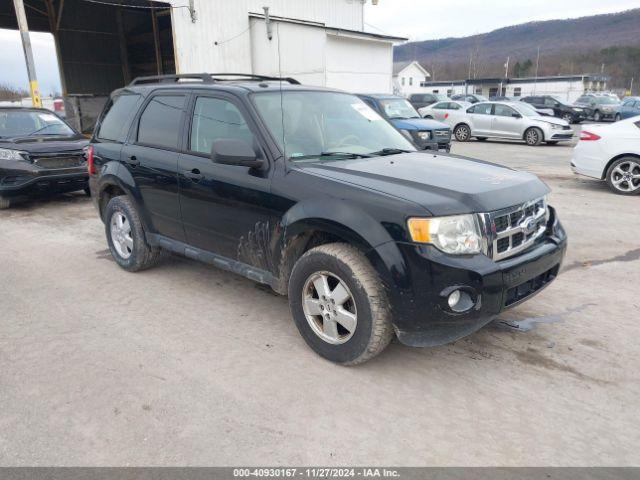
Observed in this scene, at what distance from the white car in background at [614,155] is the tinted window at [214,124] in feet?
23.9

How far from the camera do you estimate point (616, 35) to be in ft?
472

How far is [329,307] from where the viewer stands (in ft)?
11.0

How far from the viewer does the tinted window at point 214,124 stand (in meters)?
3.95

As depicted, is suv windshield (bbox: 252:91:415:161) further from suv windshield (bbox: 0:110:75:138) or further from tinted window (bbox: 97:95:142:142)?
suv windshield (bbox: 0:110:75:138)

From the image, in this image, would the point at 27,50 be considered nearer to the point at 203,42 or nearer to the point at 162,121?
the point at 203,42

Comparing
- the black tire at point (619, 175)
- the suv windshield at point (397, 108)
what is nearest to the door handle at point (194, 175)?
the black tire at point (619, 175)

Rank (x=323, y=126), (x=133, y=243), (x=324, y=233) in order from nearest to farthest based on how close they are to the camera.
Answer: (x=324, y=233) → (x=323, y=126) → (x=133, y=243)

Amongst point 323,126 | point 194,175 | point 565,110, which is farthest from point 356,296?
point 565,110

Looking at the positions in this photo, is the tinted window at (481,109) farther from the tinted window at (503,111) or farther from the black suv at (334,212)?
the black suv at (334,212)

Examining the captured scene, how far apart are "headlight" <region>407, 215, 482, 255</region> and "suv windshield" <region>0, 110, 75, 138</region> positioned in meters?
8.20

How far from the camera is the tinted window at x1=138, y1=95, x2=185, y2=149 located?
4.48 m

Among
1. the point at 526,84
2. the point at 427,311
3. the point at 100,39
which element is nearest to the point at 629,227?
the point at 427,311

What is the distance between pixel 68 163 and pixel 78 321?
5.15 metres

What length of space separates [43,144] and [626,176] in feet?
32.3
